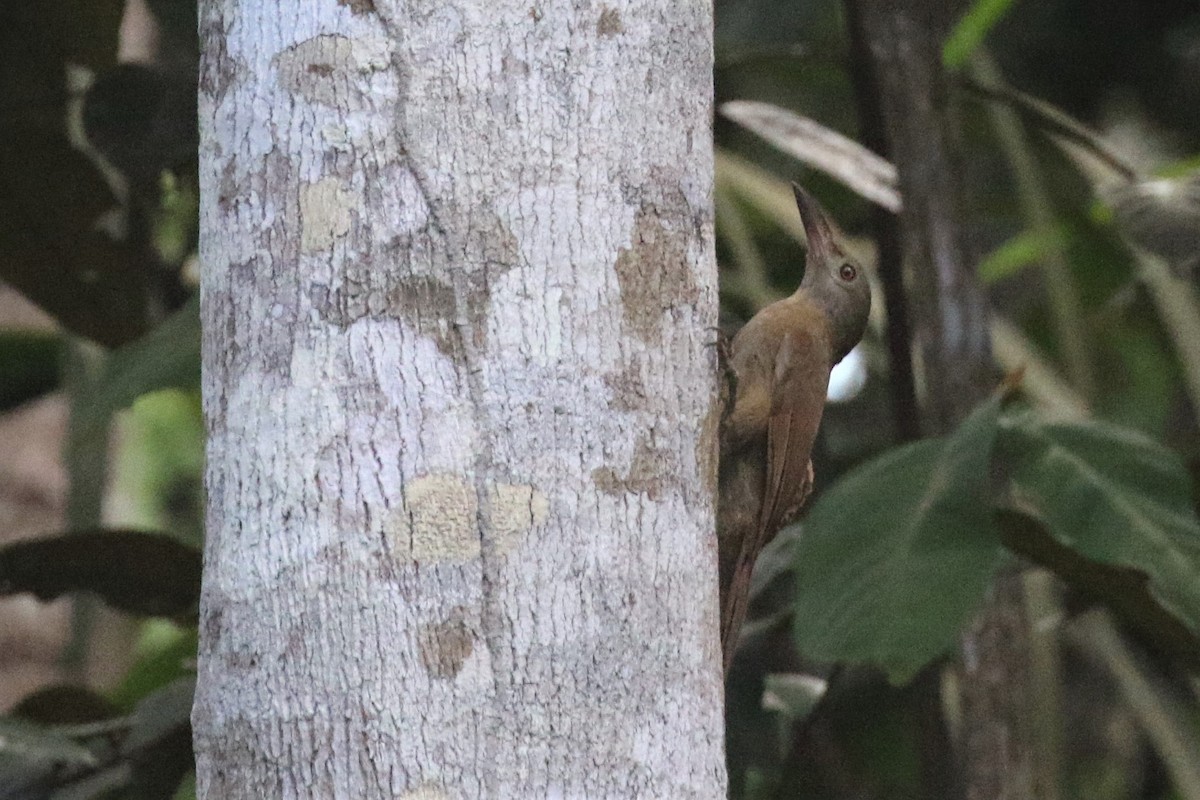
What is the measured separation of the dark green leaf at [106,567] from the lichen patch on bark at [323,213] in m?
1.68

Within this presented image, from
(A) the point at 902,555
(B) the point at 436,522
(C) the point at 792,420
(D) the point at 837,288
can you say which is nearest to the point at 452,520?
(B) the point at 436,522

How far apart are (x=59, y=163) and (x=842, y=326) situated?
165 centimetres

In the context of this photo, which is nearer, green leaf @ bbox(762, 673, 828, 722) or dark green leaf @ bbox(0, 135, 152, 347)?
green leaf @ bbox(762, 673, 828, 722)

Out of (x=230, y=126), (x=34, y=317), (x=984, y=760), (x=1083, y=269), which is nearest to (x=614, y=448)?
(x=230, y=126)

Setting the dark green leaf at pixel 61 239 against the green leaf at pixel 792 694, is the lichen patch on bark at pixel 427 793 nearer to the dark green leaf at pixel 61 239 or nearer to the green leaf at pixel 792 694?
the green leaf at pixel 792 694

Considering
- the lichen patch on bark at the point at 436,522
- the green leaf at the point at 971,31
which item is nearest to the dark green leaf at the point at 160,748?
the lichen patch on bark at the point at 436,522

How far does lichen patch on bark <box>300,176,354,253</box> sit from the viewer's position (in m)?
1.53

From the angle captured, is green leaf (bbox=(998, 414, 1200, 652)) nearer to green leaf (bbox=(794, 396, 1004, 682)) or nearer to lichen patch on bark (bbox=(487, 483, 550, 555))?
green leaf (bbox=(794, 396, 1004, 682))

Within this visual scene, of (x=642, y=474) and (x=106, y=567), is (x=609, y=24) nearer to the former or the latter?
(x=642, y=474)

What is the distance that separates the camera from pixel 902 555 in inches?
103

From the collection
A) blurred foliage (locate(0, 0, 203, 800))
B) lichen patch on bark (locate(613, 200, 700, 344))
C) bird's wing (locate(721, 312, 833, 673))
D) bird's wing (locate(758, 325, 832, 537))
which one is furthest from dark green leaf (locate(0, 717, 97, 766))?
lichen patch on bark (locate(613, 200, 700, 344))

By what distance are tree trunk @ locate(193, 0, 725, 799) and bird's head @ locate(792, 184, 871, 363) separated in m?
1.51

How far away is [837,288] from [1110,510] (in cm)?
70

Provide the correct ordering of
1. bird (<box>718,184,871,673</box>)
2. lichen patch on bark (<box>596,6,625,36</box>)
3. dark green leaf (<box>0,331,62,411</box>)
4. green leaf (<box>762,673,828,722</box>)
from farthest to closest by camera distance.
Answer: dark green leaf (<box>0,331,62,411</box>) → green leaf (<box>762,673,828,722</box>) → bird (<box>718,184,871,673</box>) → lichen patch on bark (<box>596,6,625,36</box>)
